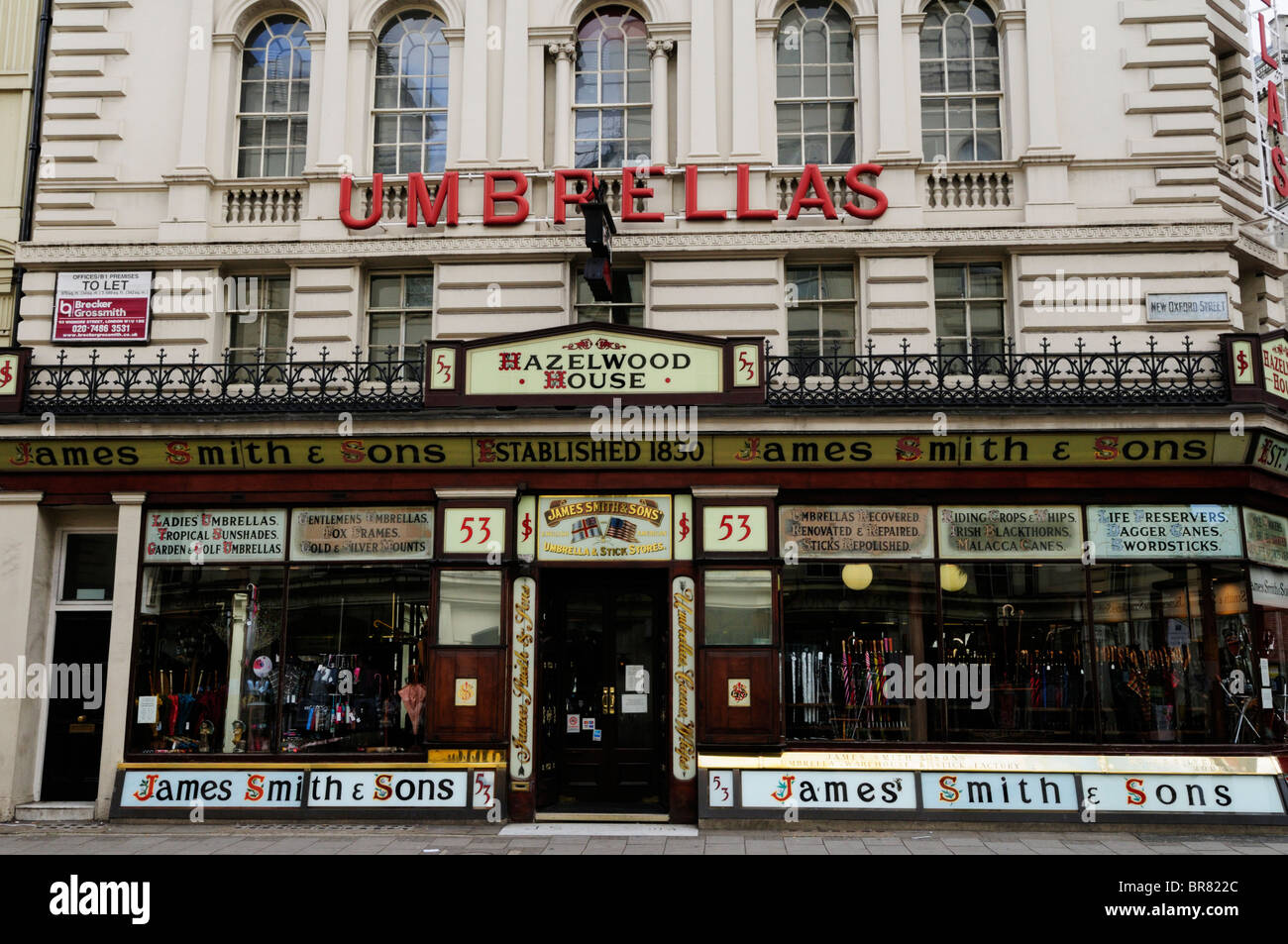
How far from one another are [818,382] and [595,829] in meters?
6.74

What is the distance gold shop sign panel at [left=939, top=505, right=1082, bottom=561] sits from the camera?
47.7 ft

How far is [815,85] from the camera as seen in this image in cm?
1739

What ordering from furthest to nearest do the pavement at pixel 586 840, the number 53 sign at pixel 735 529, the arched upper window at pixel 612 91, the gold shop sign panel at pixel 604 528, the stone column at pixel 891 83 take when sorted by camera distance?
the arched upper window at pixel 612 91, the stone column at pixel 891 83, the gold shop sign panel at pixel 604 528, the number 53 sign at pixel 735 529, the pavement at pixel 586 840

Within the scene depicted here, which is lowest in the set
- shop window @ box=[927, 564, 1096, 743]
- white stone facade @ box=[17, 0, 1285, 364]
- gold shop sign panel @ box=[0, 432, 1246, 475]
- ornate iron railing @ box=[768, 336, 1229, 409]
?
shop window @ box=[927, 564, 1096, 743]

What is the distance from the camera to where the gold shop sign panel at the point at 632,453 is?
1415 centimetres

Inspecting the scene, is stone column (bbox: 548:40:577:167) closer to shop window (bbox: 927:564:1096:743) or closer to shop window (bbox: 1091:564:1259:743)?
shop window (bbox: 927:564:1096:743)

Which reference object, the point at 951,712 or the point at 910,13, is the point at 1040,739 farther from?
the point at 910,13

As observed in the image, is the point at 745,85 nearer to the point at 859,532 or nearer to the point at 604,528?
the point at 859,532

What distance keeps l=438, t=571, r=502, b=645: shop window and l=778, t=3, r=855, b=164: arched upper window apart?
846cm

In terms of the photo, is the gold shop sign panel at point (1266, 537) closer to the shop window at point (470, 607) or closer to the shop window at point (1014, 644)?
the shop window at point (1014, 644)

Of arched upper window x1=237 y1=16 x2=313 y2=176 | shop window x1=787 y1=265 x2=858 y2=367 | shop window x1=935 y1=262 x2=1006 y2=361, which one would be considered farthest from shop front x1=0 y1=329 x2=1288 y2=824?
arched upper window x1=237 y1=16 x2=313 y2=176

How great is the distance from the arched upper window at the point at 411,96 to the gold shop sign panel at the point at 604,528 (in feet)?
21.6

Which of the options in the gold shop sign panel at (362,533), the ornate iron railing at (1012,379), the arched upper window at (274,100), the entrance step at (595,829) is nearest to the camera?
the entrance step at (595,829)

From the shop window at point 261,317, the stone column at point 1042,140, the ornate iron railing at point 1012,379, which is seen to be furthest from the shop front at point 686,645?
the stone column at point 1042,140
